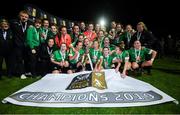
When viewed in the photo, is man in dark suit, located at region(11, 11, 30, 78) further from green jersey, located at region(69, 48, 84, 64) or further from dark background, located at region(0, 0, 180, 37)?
dark background, located at region(0, 0, 180, 37)

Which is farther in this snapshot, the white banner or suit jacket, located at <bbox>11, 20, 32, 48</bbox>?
suit jacket, located at <bbox>11, 20, 32, 48</bbox>

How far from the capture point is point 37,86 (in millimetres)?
7668

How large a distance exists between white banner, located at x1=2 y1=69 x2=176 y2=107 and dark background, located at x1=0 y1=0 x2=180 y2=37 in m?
19.0

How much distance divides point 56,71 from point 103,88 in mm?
2875

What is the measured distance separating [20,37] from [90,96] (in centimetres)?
431

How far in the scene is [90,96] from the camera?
6477mm

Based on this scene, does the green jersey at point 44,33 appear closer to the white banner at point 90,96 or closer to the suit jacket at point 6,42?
the suit jacket at point 6,42

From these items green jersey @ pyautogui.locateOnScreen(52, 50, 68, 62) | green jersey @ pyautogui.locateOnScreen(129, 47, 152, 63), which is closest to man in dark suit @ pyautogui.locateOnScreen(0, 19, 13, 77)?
green jersey @ pyautogui.locateOnScreen(52, 50, 68, 62)

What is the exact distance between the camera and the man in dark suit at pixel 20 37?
955 centimetres

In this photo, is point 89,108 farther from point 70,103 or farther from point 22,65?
point 22,65

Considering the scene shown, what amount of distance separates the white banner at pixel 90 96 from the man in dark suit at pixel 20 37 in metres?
2.38

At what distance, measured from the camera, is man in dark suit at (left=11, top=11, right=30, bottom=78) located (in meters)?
9.55

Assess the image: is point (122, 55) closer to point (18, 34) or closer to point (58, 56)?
point (58, 56)

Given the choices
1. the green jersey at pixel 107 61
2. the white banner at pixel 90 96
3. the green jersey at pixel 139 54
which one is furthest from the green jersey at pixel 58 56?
the green jersey at pixel 139 54
